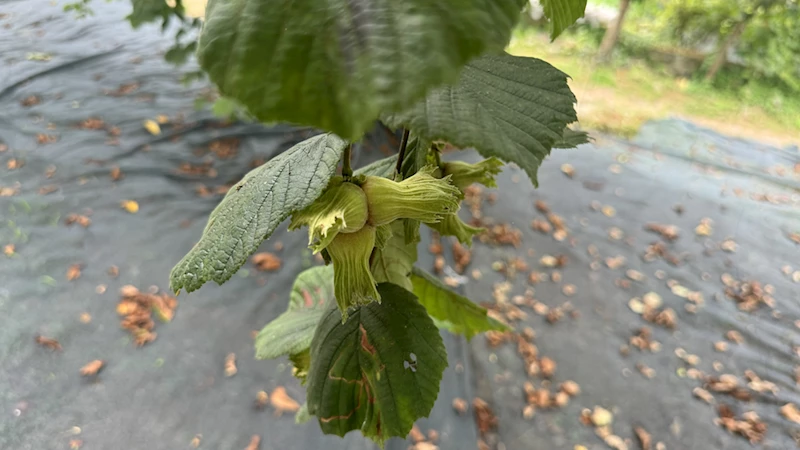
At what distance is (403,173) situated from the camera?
500 millimetres

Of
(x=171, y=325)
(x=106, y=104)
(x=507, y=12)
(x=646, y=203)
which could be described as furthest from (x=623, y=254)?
(x=106, y=104)

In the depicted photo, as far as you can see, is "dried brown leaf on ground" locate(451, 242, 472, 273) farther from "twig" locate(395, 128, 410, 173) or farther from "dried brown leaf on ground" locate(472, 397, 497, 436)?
"twig" locate(395, 128, 410, 173)

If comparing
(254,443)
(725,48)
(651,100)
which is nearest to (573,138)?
(254,443)

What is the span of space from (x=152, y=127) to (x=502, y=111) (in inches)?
100

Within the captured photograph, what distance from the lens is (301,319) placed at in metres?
0.80

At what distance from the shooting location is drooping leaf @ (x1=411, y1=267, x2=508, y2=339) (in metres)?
0.75

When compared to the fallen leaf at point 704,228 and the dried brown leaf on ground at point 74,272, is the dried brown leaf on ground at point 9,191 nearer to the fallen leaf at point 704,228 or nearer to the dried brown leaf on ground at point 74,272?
the dried brown leaf on ground at point 74,272

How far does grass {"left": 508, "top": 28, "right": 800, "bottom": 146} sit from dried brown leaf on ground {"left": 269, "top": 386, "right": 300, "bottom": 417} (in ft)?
9.99

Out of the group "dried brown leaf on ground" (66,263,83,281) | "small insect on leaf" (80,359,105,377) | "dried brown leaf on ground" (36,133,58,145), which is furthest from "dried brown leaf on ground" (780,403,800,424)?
"dried brown leaf on ground" (36,133,58,145)

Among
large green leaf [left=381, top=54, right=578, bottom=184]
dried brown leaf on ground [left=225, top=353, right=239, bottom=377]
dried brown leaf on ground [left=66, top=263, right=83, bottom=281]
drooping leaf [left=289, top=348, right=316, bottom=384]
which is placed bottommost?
dried brown leaf on ground [left=225, top=353, right=239, bottom=377]

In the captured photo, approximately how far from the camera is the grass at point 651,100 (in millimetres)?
3919

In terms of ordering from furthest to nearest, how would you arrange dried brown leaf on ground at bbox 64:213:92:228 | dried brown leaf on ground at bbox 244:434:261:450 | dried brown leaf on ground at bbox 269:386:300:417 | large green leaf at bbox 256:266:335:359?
dried brown leaf on ground at bbox 64:213:92:228 → dried brown leaf on ground at bbox 269:386:300:417 → dried brown leaf on ground at bbox 244:434:261:450 → large green leaf at bbox 256:266:335:359

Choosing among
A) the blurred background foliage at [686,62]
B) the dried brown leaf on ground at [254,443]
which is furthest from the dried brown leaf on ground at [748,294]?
the dried brown leaf on ground at [254,443]

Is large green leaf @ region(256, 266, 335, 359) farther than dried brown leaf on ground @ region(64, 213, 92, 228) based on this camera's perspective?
No
